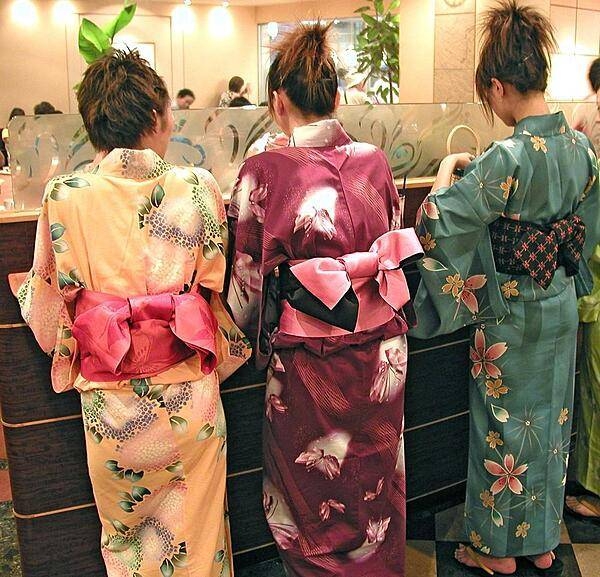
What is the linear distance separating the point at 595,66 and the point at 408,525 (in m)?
1.75

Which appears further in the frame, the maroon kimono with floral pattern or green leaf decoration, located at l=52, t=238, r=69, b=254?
the maroon kimono with floral pattern

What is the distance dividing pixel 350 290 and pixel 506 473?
85cm

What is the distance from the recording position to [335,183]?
1777mm

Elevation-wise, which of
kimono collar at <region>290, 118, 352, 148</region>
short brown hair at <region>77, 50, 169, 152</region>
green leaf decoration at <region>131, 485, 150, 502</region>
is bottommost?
green leaf decoration at <region>131, 485, 150, 502</region>

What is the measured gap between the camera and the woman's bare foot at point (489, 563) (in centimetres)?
232

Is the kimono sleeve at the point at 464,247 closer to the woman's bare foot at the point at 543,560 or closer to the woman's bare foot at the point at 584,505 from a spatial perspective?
the woman's bare foot at the point at 543,560

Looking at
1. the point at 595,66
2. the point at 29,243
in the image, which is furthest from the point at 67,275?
the point at 595,66

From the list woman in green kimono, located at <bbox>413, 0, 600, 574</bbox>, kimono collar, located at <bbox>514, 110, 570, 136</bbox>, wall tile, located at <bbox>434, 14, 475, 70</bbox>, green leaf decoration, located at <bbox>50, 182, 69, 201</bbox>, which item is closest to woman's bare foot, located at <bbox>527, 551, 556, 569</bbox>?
woman in green kimono, located at <bbox>413, 0, 600, 574</bbox>

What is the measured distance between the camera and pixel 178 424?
5.75 ft

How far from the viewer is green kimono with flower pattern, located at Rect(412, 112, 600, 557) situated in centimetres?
204

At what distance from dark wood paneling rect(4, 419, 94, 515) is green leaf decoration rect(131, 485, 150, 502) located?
0.92 ft

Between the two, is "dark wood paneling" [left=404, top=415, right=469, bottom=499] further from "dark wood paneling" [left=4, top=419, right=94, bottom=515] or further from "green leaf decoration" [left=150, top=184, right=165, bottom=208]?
"green leaf decoration" [left=150, top=184, right=165, bottom=208]

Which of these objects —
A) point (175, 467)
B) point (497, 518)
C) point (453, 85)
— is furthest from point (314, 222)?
point (453, 85)

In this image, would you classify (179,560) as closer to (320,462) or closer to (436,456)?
(320,462)
